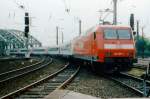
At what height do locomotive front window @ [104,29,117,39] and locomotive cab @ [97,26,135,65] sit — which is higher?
locomotive front window @ [104,29,117,39]

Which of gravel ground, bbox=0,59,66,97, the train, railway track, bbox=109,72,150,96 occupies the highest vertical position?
the train

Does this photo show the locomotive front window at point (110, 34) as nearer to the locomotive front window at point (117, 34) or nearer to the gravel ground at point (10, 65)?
the locomotive front window at point (117, 34)

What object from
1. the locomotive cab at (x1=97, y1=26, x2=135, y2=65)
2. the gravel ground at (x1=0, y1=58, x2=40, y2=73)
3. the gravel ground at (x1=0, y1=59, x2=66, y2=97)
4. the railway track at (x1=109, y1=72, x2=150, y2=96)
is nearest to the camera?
the railway track at (x1=109, y1=72, x2=150, y2=96)

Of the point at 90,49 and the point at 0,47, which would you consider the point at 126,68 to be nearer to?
the point at 90,49

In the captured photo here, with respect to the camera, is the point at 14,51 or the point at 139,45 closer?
the point at 139,45

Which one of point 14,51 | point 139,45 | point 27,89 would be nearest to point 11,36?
point 14,51

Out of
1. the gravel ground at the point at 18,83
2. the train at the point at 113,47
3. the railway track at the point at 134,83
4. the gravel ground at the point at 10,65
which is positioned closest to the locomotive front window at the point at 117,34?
the train at the point at 113,47

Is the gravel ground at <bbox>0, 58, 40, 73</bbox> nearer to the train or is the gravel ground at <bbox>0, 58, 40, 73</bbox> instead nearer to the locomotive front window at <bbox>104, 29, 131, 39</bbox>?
the train

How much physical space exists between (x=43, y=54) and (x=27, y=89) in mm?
77185

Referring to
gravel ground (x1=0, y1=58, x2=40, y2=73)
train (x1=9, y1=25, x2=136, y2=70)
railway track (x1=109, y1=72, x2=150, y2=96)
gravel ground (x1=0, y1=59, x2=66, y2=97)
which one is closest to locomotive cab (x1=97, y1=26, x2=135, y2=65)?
train (x1=9, y1=25, x2=136, y2=70)

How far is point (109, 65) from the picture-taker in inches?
Result: 863

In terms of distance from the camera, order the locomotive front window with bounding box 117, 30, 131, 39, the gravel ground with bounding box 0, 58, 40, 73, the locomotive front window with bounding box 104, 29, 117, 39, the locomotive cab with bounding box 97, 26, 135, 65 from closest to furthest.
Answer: the locomotive cab with bounding box 97, 26, 135, 65, the locomotive front window with bounding box 104, 29, 117, 39, the locomotive front window with bounding box 117, 30, 131, 39, the gravel ground with bounding box 0, 58, 40, 73

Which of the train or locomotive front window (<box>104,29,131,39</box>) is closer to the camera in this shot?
the train

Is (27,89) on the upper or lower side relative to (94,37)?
lower
